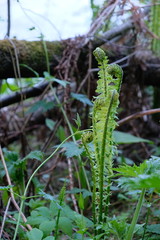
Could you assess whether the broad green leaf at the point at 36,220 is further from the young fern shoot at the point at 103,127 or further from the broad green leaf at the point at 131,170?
the broad green leaf at the point at 131,170

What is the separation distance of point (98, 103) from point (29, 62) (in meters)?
1.20

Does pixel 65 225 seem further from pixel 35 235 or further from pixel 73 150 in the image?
pixel 73 150

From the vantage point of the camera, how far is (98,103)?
2.81 feet

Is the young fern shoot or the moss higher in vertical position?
the moss

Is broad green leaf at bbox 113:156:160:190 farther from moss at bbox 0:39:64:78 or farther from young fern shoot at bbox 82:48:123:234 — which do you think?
moss at bbox 0:39:64:78

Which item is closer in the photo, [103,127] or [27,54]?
[103,127]

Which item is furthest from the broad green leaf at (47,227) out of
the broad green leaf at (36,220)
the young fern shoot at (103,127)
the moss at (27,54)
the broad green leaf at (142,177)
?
the moss at (27,54)

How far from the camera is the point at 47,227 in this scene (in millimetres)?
988

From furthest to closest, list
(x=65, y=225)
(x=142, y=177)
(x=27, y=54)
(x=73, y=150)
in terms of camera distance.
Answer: (x=27, y=54) → (x=73, y=150) → (x=65, y=225) → (x=142, y=177)

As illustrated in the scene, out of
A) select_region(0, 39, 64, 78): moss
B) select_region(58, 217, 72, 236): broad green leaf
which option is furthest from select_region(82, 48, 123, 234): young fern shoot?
select_region(0, 39, 64, 78): moss

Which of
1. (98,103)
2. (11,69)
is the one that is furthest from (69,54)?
(98,103)

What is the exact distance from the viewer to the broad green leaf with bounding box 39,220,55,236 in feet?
3.22

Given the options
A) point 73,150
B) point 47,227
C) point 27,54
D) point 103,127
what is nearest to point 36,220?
point 47,227

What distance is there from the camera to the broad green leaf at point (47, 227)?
Result: 3.22ft
